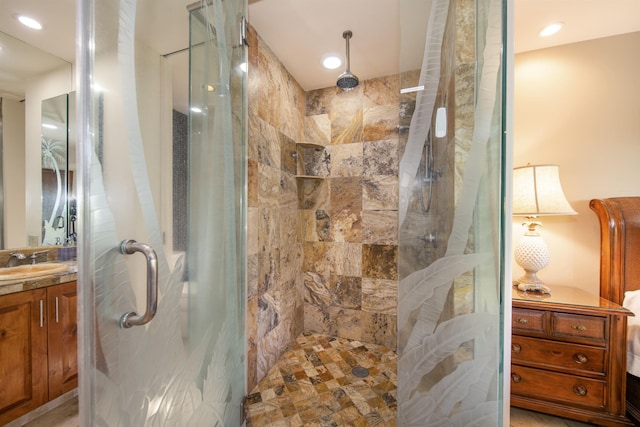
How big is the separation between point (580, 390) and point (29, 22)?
409 centimetres

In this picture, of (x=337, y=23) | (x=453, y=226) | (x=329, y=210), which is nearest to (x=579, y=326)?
(x=453, y=226)

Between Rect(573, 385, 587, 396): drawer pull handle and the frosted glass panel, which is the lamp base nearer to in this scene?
Rect(573, 385, 587, 396): drawer pull handle

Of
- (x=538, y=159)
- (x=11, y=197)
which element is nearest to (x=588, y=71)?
(x=538, y=159)

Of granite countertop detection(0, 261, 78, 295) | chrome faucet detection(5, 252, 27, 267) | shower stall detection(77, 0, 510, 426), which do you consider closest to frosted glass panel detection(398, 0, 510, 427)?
shower stall detection(77, 0, 510, 426)

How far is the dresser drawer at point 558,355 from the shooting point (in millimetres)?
1289

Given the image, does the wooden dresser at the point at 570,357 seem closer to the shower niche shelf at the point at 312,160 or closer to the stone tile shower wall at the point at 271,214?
the stone tile shower wall at the point at 271,214

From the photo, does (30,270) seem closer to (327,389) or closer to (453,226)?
(327,389)

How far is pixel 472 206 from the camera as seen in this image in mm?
856

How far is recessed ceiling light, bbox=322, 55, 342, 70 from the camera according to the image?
191 centimetres

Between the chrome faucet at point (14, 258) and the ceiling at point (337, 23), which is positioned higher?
the ceiling at point (337, 23)

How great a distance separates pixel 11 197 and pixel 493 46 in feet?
9.59

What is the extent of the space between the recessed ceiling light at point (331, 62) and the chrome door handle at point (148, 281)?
1.96 metres

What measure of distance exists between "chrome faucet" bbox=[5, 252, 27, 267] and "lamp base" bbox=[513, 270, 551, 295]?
3.49 metres

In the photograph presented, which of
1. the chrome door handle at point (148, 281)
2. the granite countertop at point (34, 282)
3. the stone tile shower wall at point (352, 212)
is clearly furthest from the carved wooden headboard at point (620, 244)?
the granite countertop at point (34, 282)
